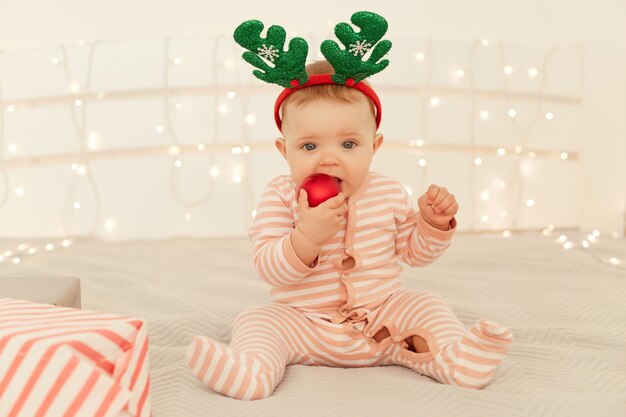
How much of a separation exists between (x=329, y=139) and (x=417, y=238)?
247 mm

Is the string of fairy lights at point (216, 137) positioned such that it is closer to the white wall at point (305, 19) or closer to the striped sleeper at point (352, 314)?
the white wall at point (305, 19)

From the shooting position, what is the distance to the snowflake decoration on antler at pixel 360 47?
3.45ft

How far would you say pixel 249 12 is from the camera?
268cm

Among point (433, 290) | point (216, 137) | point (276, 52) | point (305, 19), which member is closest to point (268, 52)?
point (276, 52)

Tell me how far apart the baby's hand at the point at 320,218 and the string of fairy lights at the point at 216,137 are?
4.47 feet

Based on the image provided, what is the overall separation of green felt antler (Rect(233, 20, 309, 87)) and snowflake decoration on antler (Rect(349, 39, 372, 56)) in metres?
0.07

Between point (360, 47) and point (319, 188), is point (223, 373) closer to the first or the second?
point (319, 188)

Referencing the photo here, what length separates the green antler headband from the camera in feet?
3.43

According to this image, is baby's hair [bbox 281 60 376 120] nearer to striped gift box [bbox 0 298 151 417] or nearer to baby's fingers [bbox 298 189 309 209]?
baby's fingers [bbox 298 189 309 209]

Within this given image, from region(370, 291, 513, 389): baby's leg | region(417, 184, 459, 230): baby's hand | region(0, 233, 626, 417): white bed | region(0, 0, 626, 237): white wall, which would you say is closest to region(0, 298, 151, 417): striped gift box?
region(0, 233, 626, 417): white bed

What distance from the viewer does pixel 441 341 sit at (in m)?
1.01

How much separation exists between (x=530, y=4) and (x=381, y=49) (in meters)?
1.86

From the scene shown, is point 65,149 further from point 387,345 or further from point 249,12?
point 387,345

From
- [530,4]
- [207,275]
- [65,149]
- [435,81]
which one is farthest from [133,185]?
[530,4]
